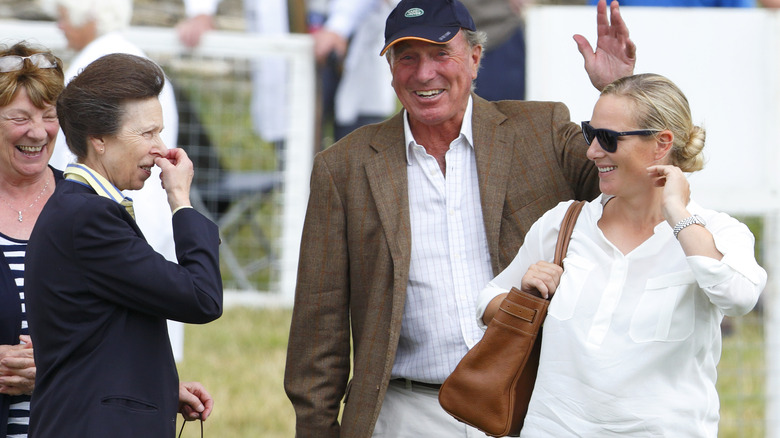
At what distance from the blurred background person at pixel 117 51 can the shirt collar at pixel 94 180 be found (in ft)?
4.72

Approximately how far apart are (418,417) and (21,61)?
62.5 inches

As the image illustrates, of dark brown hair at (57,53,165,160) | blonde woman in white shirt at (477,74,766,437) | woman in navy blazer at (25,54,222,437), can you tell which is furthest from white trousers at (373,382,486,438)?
dark brown hair at (57,53,165,160)

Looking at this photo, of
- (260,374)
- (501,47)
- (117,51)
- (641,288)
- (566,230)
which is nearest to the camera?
(641,288)

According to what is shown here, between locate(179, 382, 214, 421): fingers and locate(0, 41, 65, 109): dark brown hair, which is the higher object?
locate(0, 41, 65, 109): dark brown hair

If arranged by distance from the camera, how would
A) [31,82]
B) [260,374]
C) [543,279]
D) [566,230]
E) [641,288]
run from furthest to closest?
[260,374] → [31,82] → [566,230] → [543,279] → [641,288]

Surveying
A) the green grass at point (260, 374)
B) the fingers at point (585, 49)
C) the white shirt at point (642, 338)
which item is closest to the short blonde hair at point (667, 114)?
the white shirt at point (642, 338)

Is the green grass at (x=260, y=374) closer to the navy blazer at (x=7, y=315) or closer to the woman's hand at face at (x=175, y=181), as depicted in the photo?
the navy blazer at (x=7, y=315)

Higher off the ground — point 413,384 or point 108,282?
point 108,282

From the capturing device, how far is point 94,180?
283 cm

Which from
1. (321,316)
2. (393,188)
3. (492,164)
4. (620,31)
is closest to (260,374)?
(321,316)

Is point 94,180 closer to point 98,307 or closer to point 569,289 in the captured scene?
point 98,307

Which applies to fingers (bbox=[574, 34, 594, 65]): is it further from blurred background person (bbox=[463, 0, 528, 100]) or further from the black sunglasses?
blurred background person (bbox=[463, 0, 528, 100])

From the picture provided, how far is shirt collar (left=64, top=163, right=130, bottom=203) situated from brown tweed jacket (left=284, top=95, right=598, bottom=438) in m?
0.84

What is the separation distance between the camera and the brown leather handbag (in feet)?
9.52
